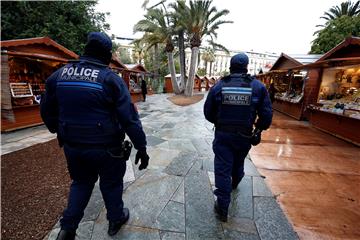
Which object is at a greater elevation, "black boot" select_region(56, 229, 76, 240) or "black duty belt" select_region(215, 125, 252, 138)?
"black duty belt" select_region(215, 125, 252, 138)

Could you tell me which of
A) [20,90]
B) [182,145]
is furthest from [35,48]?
[182,145]

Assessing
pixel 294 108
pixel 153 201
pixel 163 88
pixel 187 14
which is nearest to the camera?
pixel 153 201

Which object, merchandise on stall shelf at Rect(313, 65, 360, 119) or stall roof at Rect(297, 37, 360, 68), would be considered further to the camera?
merchandise on stall shelf at Rect(313, 65, 360, 119)

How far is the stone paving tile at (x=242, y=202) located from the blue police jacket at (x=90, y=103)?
1707mm

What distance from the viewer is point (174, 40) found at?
19.1 meters

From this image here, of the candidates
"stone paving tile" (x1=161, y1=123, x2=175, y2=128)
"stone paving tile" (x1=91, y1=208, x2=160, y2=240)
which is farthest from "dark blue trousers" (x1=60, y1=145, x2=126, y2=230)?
"stone paving tile" (x1=161, y1=123, x2=175, y2=128)

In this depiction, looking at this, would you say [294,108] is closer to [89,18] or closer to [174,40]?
[174,40]

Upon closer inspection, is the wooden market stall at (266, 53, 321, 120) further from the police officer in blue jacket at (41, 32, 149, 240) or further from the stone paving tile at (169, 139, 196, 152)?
the police officer in blue jacket at (41, 32, 149, 240)

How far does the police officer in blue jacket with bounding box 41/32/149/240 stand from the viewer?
1.79 meters

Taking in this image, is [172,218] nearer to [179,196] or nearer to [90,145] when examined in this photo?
[179,196]

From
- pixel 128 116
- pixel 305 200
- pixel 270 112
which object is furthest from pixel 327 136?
pixel 128 116

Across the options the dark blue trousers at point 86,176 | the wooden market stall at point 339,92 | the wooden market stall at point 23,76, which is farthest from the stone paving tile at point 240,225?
the wooden market stall at point 23,76

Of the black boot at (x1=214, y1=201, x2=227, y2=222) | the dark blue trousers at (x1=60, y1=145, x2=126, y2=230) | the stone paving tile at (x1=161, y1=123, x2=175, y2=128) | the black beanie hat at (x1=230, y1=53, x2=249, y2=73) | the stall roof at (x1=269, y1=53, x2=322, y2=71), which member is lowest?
the stone paving tile at (x1=161, y1=123, x2=175, y2=128)

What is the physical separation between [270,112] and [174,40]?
18164 millimetres
